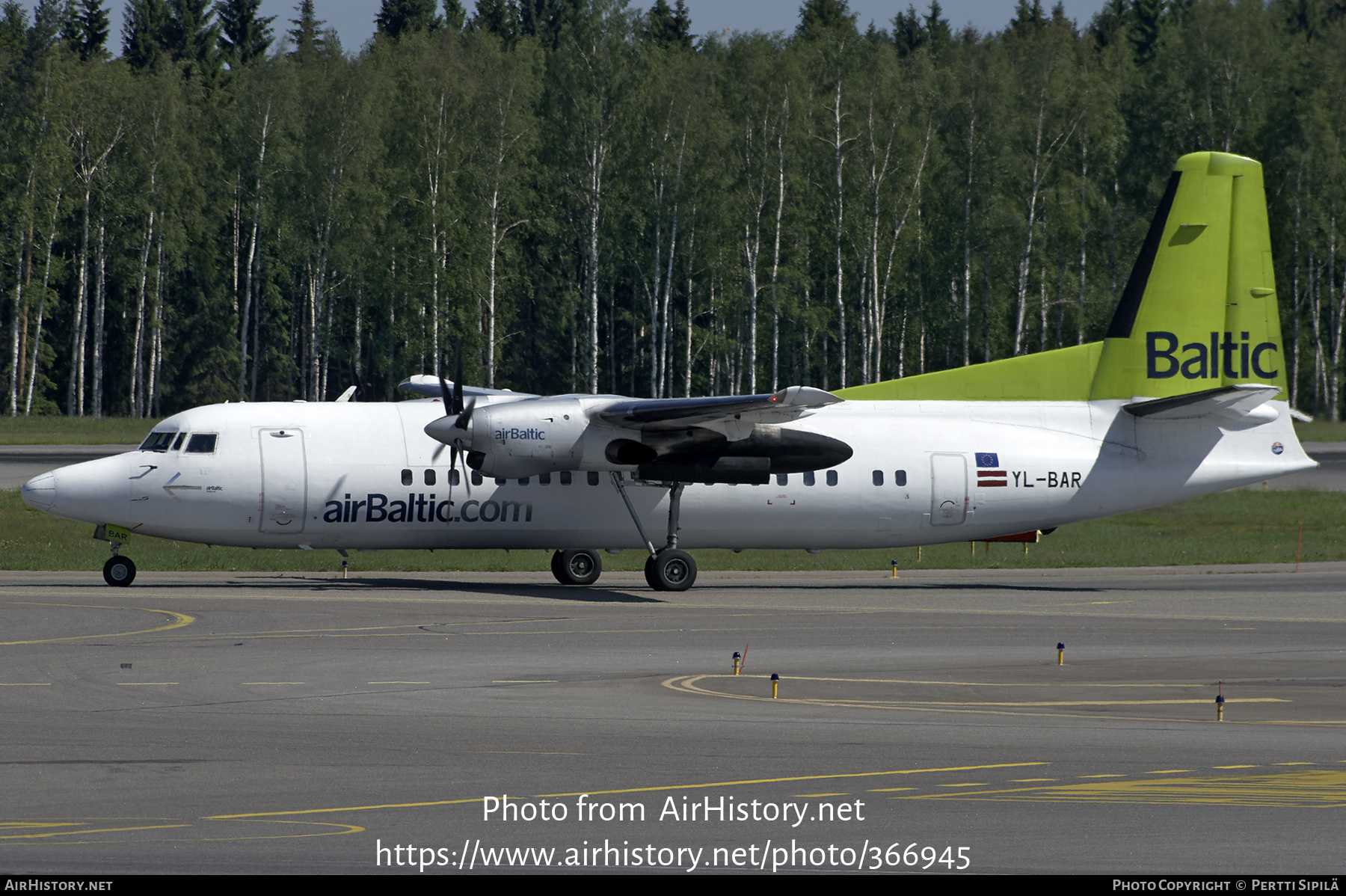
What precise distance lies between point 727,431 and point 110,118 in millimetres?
54160

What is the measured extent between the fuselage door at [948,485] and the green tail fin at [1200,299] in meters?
1.92

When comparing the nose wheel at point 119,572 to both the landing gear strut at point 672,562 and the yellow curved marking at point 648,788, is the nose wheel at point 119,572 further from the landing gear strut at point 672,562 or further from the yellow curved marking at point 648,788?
the yellow curved marking at point 648,788

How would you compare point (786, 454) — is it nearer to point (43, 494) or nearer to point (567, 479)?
point (567, 479)

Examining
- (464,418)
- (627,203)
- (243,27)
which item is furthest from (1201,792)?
(243,27)

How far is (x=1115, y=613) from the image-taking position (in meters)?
22.5

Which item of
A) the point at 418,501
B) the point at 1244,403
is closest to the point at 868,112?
the point at 1244,403

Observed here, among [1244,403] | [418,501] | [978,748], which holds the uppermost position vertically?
[1244,403]

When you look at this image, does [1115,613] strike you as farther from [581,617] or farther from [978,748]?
[978,748]

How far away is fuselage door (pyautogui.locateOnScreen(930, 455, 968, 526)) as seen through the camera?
26656 mm

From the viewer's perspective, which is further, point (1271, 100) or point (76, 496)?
point (1271, 100)

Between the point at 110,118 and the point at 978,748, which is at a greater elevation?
the point at 110,118

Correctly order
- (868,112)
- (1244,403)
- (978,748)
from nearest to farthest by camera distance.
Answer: (978,748), (1244,403), (868,112)

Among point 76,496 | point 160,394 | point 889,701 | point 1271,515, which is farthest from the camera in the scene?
point 160,394

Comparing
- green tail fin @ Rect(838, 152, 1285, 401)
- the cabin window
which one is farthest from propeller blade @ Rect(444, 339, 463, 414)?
green tail fin @ Rect(838, 152, 1285, 401)
